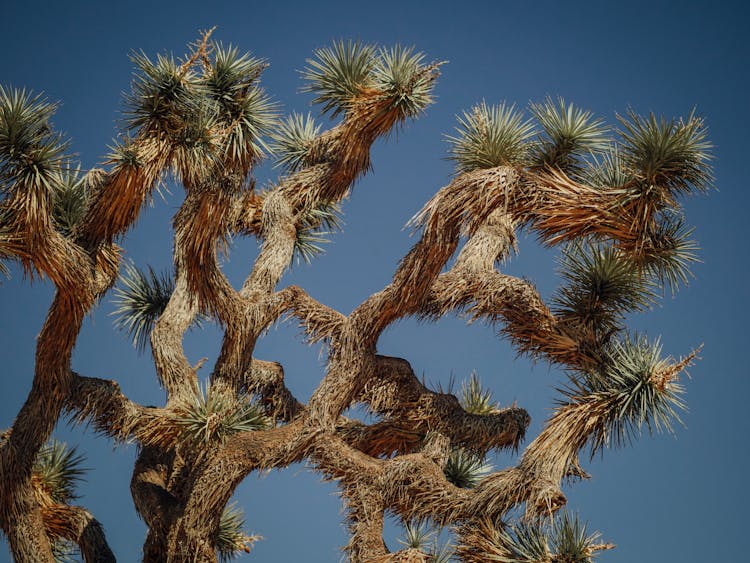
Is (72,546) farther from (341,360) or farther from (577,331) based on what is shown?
(577,331)

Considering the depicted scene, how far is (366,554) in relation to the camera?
10.0 meters

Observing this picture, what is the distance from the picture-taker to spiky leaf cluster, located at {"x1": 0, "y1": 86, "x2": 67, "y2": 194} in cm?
943

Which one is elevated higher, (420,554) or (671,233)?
→ (671,233)

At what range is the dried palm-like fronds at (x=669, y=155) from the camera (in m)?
9.59

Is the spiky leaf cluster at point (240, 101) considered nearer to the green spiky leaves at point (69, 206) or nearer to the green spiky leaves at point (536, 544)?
the green spiky leaves at point (69, 206)

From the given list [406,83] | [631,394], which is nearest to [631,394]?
[631,394]

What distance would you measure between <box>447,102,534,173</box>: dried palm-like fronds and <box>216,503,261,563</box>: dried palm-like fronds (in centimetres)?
428

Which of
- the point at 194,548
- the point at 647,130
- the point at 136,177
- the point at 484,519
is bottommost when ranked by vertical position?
the point at 194,548

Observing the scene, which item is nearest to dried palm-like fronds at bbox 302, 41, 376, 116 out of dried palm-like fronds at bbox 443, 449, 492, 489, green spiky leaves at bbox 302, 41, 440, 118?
Answer: green spiky leaves at bbox 302, 41, 440, 118

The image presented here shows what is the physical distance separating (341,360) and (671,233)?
3203 millimetres

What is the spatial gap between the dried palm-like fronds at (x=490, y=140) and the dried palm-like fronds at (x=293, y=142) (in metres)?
1.69

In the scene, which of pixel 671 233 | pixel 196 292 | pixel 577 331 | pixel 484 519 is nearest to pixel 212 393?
pixel 196 292

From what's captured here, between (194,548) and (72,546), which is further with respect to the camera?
(72,546)

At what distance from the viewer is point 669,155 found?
9.57 metres
